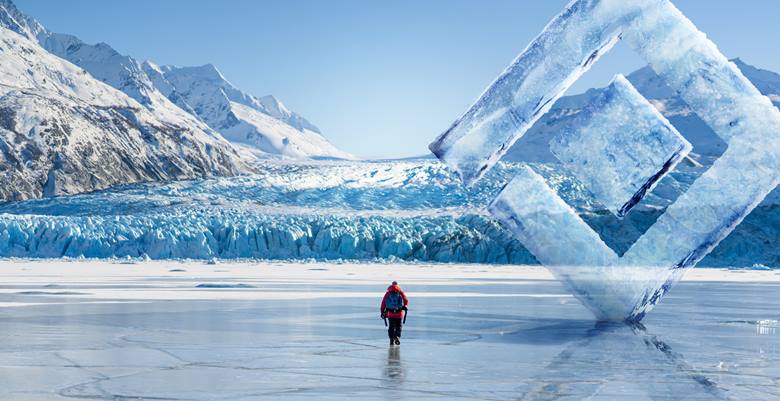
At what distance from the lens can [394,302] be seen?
1381cm

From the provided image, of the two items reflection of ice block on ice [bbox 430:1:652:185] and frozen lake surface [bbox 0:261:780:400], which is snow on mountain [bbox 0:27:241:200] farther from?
reflection of ice block on ice [bbox 430:1:652:185]

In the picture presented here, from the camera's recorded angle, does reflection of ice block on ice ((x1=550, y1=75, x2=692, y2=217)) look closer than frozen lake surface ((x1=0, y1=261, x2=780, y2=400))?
No

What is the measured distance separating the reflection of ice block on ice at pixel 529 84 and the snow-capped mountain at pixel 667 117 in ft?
317

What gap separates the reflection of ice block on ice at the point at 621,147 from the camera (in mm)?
14906

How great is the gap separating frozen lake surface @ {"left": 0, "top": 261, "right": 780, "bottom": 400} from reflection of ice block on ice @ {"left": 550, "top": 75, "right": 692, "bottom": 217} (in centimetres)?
212

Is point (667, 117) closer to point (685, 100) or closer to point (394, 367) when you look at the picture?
point (685, 100)

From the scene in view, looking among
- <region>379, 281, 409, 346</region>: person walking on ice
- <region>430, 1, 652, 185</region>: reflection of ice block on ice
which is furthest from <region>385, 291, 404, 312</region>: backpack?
<region>430, 1, 652, 185</region>: reflection of ice block on ice

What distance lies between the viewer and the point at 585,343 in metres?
13.7

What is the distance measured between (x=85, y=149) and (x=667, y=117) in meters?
88.6

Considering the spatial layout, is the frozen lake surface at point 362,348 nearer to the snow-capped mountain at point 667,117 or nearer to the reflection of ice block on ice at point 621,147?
the reflection of ice block on ice at point 621,147

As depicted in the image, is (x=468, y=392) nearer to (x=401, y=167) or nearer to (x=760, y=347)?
(x=760, y=347)

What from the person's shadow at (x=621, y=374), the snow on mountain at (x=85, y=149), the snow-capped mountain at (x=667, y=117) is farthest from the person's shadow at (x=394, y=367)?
the snow-capped mountain at (x=667, y=117)

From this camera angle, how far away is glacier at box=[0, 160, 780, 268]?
48.5 metres

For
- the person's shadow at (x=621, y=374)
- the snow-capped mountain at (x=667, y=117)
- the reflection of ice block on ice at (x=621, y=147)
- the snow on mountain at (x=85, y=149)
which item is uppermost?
the snow-capped mountain at (x=667, y=117)
